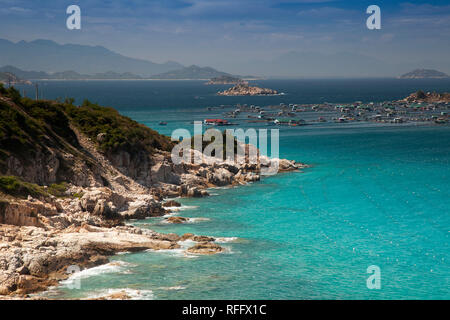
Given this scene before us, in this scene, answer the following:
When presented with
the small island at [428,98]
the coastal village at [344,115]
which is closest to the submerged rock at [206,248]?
the coastal village at [344,115]

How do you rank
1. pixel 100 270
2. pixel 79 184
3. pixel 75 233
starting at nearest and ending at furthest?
1. pixel 100 270
2. pixel 75 233
3. pixel 79 184

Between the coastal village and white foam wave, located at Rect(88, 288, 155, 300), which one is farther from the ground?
the coastal village

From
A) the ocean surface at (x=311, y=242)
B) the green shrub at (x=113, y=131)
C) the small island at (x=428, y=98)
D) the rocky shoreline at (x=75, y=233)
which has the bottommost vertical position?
the ocean surface at (x=311, y=242)

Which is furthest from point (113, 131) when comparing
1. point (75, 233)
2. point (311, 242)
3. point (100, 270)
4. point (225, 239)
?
point (100, 270)

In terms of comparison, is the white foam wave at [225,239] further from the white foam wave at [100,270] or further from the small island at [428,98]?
the small island at [428,98]

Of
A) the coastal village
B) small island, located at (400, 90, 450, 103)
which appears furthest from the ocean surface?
small island, located at (400, 90, 450, 103)

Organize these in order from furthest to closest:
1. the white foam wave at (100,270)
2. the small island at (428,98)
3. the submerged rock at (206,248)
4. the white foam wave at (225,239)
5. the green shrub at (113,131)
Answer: the small island at (428,98)
the green shrub at (113,131)
the white foam wave at (225,239)
the submerged rock at (206,248)
the white foam wave at (100,270)

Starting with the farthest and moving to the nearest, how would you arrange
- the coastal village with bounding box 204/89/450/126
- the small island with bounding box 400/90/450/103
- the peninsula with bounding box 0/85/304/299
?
the small island with bounding box 400/90/450/103 → the coastal village with bounding box 204/89/450/126 → the peninsula with bounding box 0/85/304/299

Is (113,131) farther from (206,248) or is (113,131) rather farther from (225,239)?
(206,248)

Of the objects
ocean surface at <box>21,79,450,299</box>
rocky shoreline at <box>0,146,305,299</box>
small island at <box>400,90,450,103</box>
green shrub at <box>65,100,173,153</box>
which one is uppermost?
small island at <box>400,90,450,103</box>

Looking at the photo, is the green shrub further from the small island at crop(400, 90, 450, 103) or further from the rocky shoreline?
the small island at crop(400, 90, 450, 103)

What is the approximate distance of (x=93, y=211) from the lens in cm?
3228

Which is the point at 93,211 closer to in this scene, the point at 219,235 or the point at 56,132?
the point at 219,235

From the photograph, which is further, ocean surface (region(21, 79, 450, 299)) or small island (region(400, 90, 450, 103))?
small island (region(400, 90, 450, 103))
